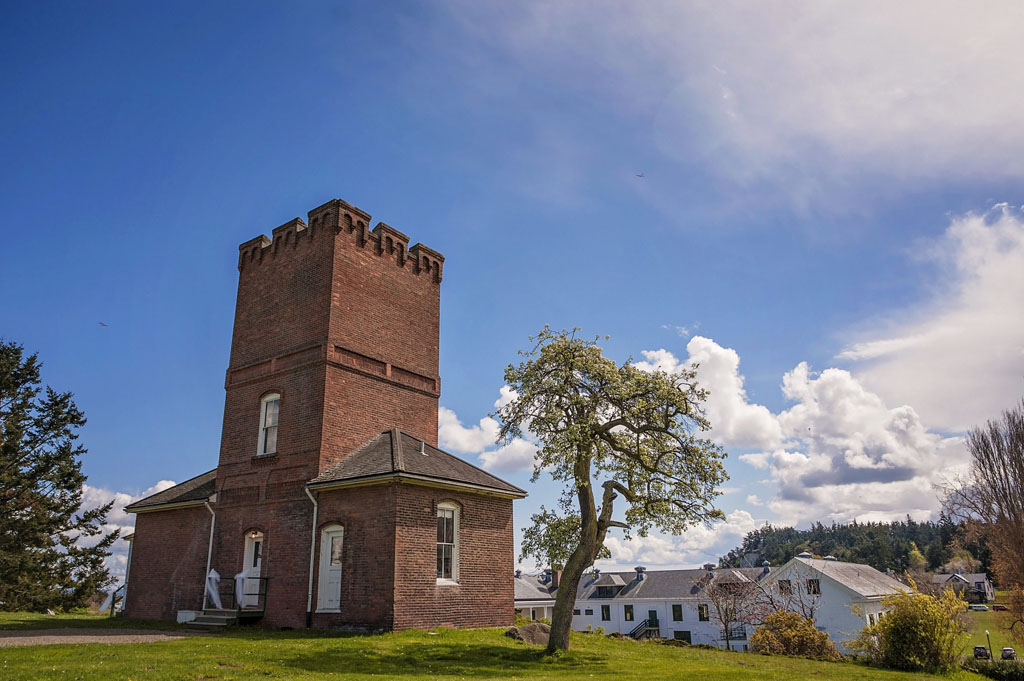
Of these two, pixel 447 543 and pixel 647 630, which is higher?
pixel 447 543

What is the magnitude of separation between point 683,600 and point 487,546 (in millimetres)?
46362

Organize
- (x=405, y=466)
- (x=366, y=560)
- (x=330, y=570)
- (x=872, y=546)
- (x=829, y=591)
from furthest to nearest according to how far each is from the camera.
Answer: (x=872, y=546), (x=829, y=591), (x=330, y=570), (x=405, y=466), (x=366, y=560)

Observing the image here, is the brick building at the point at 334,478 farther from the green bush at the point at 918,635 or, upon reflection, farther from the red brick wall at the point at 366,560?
the green bush at the point at 918,635

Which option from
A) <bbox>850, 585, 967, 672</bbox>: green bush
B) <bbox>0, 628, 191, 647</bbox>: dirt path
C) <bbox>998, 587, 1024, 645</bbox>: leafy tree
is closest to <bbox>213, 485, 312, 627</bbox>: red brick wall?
<bbox>0, 628, 191, 647</bbox>: dirt path

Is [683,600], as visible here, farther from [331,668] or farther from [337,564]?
[331,668]

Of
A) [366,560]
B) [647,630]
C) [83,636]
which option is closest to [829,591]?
[647,630]

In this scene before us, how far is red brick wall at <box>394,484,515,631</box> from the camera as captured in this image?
16250 mm

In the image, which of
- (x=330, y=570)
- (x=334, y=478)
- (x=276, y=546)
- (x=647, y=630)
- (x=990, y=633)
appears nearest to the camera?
(x=330, y=570)

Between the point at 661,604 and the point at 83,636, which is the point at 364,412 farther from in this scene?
the point at 661,604

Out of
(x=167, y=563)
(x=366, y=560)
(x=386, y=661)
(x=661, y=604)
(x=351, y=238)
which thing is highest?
(x=351, y=238)

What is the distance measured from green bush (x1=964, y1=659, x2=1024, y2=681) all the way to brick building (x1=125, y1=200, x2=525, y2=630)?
1561 cm

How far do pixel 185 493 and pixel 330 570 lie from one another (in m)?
7.98

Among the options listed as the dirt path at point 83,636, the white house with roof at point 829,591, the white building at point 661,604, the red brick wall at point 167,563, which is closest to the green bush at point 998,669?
the white house with roof at point 829,591

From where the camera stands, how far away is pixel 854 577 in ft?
164
